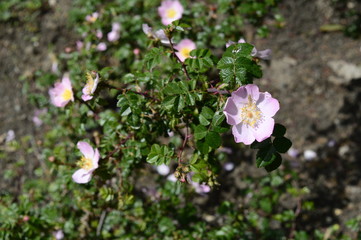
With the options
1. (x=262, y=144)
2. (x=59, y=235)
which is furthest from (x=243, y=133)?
(x=59, y=235)

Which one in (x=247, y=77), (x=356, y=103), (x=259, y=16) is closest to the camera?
(x=247, y=77)

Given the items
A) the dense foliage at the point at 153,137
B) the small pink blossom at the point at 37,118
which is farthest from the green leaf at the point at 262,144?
the small pink blossom at the point at 37,118

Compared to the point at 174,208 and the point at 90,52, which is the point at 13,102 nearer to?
the point at 90,52

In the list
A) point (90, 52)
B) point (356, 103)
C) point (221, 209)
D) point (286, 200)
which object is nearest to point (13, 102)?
point (90, 52)

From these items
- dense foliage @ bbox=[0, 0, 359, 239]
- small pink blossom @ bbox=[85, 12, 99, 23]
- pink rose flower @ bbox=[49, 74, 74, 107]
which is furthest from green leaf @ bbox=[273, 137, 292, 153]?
small pink blossom @ bbox=[85, 12, 99, 23]

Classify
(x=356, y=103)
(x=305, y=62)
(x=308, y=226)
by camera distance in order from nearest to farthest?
(x=308, y=226), (x=356, y=103), (x=305, y=62)

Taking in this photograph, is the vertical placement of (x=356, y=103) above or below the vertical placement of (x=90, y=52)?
below
